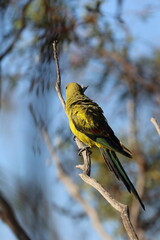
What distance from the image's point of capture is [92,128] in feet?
9.71

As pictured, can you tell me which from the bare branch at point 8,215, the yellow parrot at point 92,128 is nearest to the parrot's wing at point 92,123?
the yellow parrot at point 92,128

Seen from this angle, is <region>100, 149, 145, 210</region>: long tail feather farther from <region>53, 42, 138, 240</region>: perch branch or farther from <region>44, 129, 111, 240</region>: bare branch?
<region>44, 129, 111, 240</region>: bare branch

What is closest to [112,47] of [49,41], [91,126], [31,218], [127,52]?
[127,52]

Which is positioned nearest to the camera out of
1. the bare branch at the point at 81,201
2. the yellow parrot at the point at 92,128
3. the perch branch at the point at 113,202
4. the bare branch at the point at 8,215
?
the perch branch at the point at 113,202

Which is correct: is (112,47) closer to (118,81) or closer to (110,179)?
(118,81)

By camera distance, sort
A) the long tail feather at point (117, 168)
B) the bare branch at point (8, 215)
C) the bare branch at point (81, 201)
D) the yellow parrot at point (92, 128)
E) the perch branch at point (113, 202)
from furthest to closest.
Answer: the bare branch at point (81, 201) < the bare branch at point (8, 215) < the yellow parrot at point (92, 128) < the long tail feather at point (117, 168) < the perch branch at point (113, 202)

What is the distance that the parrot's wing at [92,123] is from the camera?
2.87 m

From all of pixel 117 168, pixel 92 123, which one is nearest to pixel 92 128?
pixel 92 123

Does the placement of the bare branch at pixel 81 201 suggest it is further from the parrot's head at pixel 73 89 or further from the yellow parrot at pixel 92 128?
the yellow parrot at pixel 92 128

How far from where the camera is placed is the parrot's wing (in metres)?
2.87

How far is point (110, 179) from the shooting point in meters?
6.20

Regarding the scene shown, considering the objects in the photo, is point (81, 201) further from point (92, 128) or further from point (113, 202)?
point (113, 202)

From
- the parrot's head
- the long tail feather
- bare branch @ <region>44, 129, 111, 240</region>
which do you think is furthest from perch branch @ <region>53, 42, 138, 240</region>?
bare branch @ <region>44, 129, 111, 240</region>

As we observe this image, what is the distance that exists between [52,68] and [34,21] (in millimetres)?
3674
